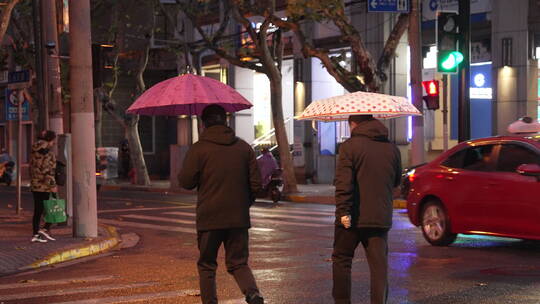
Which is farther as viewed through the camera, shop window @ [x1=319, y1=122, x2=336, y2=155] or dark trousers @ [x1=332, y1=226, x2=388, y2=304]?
shop window @ [x1=319, y1=122, x2=336, y2=155]

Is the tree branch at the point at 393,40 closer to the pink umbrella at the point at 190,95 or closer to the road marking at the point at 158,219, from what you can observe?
the road marking at the point at 158,219

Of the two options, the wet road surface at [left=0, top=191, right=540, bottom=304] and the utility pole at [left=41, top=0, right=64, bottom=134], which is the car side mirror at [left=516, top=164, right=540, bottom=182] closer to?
the wet road surface at [left=0, top=191, right=540, bottom=304]

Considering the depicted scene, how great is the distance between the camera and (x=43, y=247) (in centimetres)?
1351

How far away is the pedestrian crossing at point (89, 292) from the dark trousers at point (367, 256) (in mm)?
1451

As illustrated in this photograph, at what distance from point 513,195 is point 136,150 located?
78.8 feet

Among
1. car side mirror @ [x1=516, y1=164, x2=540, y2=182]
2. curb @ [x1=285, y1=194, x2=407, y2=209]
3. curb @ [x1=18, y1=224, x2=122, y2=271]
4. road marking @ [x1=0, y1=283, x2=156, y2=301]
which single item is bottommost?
curb @ [x1=285, y1=194, x2=407, y2=209]

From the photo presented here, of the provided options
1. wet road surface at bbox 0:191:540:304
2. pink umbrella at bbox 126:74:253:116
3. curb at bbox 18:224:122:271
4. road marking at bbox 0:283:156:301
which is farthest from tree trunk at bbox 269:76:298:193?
pink umbrella at bbox 126:74:253:116

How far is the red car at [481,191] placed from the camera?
11961 millimetres

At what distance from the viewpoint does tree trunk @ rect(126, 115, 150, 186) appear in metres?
34.5

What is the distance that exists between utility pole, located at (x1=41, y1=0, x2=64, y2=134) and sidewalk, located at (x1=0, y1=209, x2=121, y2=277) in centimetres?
232

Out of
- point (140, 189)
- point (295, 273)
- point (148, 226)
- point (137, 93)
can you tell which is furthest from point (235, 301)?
point (137, 93)

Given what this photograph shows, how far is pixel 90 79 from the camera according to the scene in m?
14.5

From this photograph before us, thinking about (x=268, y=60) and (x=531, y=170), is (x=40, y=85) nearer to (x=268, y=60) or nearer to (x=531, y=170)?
(x=268, y=60)

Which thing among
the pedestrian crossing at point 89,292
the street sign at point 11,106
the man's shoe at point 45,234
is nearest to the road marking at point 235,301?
the pedestrian crossing at point 89,292
